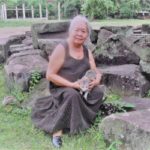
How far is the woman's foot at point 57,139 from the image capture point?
175 inches

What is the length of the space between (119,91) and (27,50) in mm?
2388

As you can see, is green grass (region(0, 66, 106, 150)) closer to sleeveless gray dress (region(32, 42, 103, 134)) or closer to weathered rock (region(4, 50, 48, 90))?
sleeveless gray dress (region(32, 42, 103, 134))

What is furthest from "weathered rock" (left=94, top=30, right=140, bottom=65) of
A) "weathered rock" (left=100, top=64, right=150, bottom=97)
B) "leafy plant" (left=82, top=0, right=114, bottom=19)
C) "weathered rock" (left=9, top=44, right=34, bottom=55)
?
"leafy plant" (left=82, top=0, right=114, bottom=19)

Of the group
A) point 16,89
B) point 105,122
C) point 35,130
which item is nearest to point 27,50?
point 16,89

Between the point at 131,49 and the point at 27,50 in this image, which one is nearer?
the point at 131,49

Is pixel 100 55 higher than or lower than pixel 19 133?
higher

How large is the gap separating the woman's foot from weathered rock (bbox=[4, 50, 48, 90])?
159 centimetres

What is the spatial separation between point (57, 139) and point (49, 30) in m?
3.17

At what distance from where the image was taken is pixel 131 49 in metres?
6.16

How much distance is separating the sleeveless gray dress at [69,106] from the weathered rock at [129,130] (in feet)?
1.53

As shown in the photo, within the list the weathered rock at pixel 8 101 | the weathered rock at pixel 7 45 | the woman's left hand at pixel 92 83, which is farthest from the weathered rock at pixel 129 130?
the weathered rock at pixel 7 45

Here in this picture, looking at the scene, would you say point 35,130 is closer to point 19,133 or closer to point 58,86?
point 19,133

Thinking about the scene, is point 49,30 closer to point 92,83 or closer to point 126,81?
point 126,81

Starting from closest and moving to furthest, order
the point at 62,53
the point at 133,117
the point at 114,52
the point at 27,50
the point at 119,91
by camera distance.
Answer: the point at 133,117
the point at 62,53
the point at 119,91
the point at 114,52
the point at 27,50
